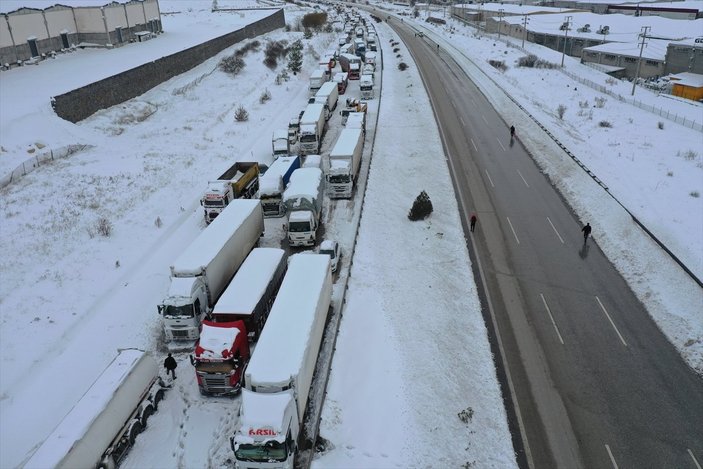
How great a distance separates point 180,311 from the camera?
2166cm

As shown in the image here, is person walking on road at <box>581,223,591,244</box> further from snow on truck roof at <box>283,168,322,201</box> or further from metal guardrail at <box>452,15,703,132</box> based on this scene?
metal guardrail at <box>452,15,703,132</box>

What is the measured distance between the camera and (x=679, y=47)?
72.9 m

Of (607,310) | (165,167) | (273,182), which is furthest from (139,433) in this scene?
(165,167)

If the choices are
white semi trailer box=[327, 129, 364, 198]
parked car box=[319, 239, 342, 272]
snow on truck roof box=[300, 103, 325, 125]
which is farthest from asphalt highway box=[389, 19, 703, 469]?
snow on truck roof box=[300, 103, 325, 125]

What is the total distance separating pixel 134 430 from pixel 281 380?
5871 millimetres

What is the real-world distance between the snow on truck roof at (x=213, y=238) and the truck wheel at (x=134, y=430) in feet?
22.5

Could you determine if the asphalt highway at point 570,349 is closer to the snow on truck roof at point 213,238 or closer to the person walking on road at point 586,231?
the person walking on road at point 586,231

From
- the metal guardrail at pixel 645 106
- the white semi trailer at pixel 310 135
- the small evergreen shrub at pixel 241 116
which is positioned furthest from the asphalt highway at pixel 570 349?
the metal guardrail at pixel 645 106

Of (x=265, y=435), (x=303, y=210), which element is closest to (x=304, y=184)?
(x=303, y=210)

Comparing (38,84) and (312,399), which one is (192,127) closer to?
(38,84)

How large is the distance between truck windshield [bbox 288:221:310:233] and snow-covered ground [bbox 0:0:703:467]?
8.56 feet

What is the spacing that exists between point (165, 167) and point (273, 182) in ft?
41.8

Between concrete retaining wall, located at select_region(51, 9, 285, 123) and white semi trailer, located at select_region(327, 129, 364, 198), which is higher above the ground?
concrete retaining wall, located at select_region(51, 9, 285, 123)

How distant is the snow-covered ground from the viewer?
1841 centimetres
